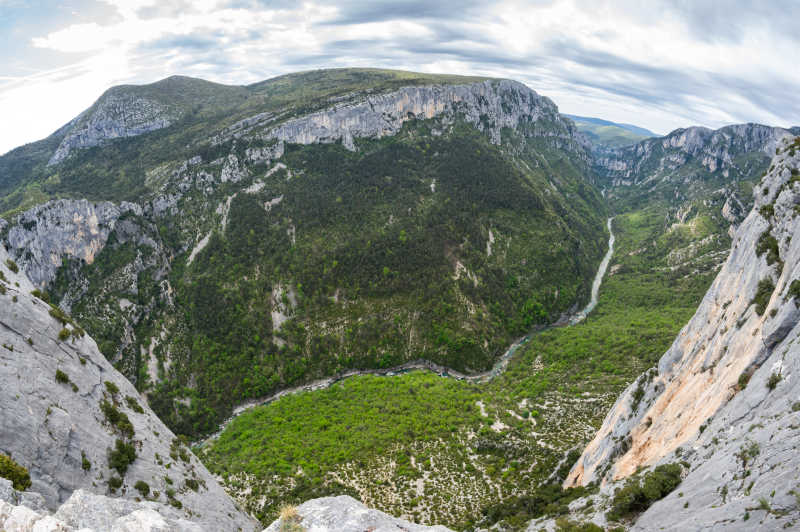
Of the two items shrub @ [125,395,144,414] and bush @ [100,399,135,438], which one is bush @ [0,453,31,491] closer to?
bush @ [100,399,135,438]

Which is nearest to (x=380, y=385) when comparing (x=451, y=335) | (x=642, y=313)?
(x=451, y=335)

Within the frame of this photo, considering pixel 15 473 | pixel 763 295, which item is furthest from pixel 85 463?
pixel 763 295

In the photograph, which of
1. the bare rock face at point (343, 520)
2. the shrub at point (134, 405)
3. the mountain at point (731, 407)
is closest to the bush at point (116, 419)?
the shrub at point (134, 405)

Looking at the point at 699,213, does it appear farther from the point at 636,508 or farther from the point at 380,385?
the point at 636,508

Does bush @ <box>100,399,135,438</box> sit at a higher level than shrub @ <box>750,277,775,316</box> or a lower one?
lower

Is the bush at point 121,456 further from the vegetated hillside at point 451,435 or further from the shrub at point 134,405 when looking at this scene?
the vegetated hillside at point 451,435

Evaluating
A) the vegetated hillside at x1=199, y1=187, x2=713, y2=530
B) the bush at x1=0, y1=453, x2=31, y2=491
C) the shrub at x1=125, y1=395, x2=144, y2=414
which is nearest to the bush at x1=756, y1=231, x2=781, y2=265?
the vegetated hillside at x1=199, y1=187, x2=713, y2=530

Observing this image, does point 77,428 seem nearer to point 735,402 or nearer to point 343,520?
point 343,520
